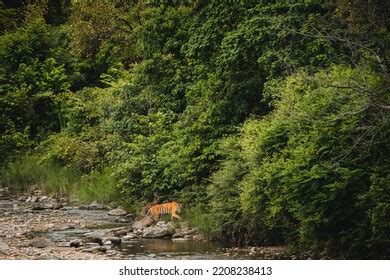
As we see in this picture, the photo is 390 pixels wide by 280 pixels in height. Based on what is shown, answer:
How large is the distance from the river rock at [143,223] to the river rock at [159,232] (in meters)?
0.48

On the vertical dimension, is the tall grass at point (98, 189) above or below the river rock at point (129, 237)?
above

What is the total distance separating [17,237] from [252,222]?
16.1 ft

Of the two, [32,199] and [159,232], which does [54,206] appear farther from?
[159,232]

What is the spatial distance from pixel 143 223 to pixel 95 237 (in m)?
1.99

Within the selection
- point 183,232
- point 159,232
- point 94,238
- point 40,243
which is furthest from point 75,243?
point 183,232

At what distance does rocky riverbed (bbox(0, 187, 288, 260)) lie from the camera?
13.5m

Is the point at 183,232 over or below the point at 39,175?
below

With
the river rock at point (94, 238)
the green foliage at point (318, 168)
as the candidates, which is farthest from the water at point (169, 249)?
the green foliage at point (318, 168)

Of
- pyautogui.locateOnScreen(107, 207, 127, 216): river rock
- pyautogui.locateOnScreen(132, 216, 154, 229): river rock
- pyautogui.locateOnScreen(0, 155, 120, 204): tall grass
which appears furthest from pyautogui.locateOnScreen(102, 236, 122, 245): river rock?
pyautogui.locateOnScreen(0, 155, 120, 204): tall grass

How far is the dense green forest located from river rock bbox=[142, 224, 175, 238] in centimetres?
68

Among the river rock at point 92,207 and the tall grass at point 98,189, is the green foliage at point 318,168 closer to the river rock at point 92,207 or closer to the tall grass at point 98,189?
the river rock at point 92,207

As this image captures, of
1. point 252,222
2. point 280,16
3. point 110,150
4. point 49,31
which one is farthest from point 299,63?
point 49,31

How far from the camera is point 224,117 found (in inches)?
680

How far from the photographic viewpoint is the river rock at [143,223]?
54.6ft
